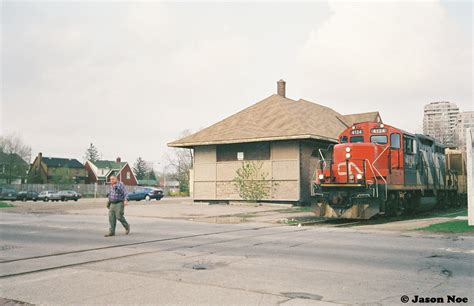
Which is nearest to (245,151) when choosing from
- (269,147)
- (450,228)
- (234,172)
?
(234,172)

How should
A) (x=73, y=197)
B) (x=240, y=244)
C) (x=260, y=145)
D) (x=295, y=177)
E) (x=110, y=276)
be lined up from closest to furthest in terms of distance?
(x=110, y=276), (x=240, y=244), (x=295, y=177), (x=260, y=145), (x=73, y=197)

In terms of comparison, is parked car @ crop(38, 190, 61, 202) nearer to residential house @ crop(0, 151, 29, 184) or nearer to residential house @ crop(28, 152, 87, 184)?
residential house @ crop(0, 151, 29, 184)

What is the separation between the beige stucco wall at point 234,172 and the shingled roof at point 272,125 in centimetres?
96

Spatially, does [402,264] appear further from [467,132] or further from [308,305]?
[467,132]

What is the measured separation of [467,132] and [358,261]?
959cm

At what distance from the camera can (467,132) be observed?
51.5 feet

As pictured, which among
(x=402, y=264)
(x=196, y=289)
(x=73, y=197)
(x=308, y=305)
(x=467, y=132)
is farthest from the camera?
(x=73, y=197)

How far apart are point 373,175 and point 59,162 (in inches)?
3512

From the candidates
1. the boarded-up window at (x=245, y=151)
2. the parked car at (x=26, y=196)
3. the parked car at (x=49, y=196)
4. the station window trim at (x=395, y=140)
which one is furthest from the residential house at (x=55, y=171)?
the station window trim at (x=395, y=140)

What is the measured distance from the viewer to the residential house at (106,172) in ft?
323

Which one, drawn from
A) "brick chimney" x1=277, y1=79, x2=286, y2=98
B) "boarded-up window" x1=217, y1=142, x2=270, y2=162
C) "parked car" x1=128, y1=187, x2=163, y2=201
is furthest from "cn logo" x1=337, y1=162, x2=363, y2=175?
"parked car" x1=128, y1=187, x2=163, y2=201

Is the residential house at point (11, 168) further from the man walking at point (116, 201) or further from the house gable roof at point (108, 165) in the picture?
the man walking at point (116, 201)

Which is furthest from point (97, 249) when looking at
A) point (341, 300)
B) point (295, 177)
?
point (295, 177)

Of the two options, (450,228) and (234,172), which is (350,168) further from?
(234,172)
